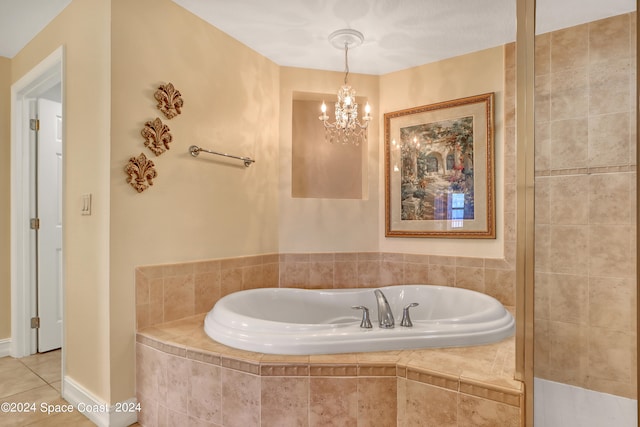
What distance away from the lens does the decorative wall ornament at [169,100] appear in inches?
79.0

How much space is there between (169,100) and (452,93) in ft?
6.42

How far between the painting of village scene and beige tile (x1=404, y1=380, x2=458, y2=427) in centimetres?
151

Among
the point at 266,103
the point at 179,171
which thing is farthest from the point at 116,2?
the point at 266,103

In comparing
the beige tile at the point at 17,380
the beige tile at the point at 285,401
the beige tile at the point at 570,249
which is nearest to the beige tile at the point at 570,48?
the beige tile at the point at 570,249

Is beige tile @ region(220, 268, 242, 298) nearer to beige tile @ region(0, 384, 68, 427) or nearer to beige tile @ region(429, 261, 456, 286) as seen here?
beige tile @ region(0, 384, 68, 427)

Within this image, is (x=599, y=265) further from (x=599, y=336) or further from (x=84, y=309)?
(x=84, y=309)

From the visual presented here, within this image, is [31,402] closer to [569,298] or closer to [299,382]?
[299,382]

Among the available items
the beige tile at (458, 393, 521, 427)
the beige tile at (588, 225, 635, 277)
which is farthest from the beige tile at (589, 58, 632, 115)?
the beige tile at (458, 393, 521, 427)

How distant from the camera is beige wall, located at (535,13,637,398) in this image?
53.7 inches

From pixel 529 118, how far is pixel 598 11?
0.74 metres

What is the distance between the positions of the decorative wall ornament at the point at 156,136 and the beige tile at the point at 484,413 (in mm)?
1866

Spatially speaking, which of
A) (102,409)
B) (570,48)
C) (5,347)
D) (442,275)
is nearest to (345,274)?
(442,275)

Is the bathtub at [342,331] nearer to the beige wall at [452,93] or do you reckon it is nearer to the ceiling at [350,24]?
the beige wall at [452,93]

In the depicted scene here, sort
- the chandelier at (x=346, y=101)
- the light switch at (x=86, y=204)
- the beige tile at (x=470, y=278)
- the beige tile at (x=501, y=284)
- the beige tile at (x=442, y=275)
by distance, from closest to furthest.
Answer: the light switch at (x=86, y=204), the chandelier at (x=346, y=101), the beige tile at (x=501, y=284), the beige tile at (x=470, y=278), the beige tile at (x=442, y=275)
